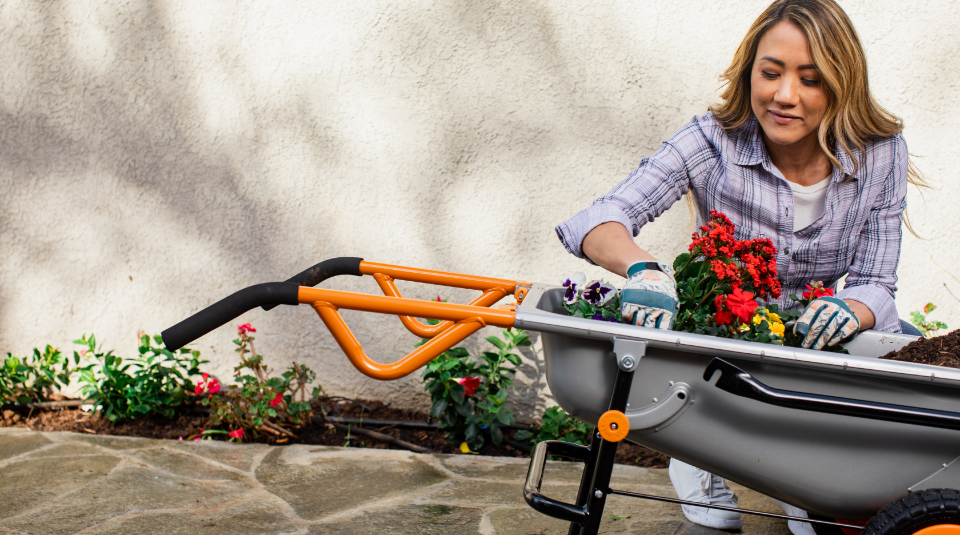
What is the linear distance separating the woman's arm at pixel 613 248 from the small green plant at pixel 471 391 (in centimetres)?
100

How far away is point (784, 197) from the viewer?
1.80 meters

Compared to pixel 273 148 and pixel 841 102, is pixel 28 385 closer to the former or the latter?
pixel 273 148

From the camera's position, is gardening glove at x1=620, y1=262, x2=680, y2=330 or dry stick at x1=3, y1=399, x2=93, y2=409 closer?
gardening glove at x1=620, y1=262, x2=680, y2=330

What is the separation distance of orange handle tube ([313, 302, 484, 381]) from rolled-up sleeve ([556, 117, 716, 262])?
0.60 metres

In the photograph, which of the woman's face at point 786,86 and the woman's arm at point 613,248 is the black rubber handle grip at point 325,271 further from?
the woman's face at point 786,86

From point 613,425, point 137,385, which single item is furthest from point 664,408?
point 137,385

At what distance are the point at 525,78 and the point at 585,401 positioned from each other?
171 centimetres

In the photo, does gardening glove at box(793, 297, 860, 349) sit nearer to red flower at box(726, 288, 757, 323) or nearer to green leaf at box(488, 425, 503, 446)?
red flower at box(726, 288, 757, 323)

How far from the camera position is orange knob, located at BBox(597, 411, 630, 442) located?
3.78 feet

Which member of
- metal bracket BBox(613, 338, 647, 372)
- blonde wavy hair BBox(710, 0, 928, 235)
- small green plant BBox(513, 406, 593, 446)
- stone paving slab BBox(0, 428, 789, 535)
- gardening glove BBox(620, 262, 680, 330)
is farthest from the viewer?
small green plant BBox(513, 406, 593, 446)

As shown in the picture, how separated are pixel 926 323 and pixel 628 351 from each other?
214 cm

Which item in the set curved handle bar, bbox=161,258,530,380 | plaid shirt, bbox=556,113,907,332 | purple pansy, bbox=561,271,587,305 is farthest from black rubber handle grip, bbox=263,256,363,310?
plaid shirt, bbox=556,113,907,332

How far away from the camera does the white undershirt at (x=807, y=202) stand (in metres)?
1.81

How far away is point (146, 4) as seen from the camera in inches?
105
